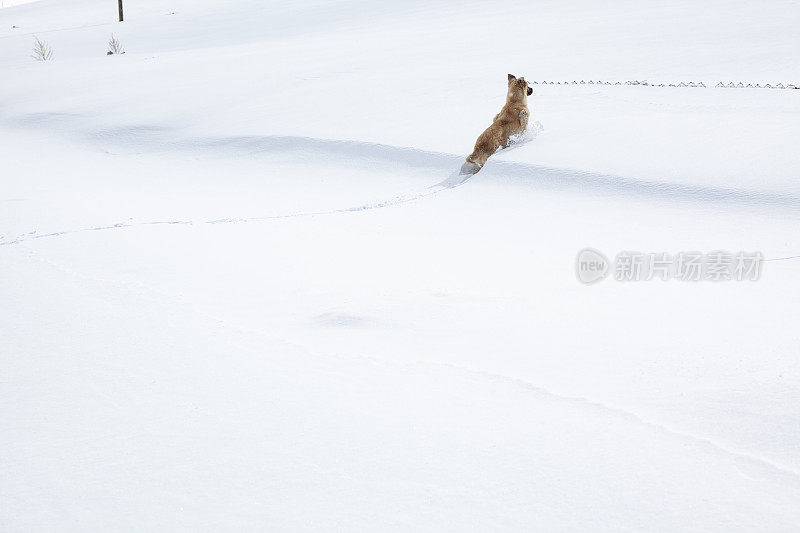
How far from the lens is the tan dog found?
4.30 m

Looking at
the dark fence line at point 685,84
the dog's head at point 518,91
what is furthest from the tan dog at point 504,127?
the dark fence line at point 685,84

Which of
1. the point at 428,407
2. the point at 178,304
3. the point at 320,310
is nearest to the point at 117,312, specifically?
the point at 178,304

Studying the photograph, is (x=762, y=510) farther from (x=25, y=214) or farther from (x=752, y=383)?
(x=25, y=214)

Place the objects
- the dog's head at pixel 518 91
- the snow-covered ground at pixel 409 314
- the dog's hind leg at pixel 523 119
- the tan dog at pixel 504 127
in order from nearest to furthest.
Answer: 1. the snow-covered ground at pixel 409 314
2. the tan dog at pixel 504 127
3. the dog's hind leg at pixel 523 119
4. the dog's head at pixel 518 91

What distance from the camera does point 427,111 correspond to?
546 centimetres

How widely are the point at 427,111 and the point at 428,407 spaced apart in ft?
13.1
